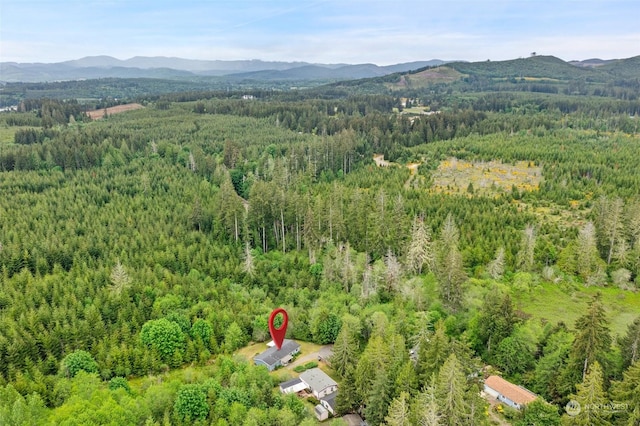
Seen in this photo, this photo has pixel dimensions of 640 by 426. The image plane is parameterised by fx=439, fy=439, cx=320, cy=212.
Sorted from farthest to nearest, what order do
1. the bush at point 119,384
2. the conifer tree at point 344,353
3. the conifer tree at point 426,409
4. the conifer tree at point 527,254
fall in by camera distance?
the conifer tree at point 527,254
the conifer tree at point 344,353
the bush at point 119,384
the conifer tree at point 426,409

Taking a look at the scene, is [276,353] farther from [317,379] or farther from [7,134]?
[7,134]

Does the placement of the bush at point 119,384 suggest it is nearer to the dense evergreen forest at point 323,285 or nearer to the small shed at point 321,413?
the dense evergreen forest at point 323,285

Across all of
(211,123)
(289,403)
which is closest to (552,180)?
(289,403)

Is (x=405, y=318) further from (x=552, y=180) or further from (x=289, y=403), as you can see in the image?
(x=552, y=180)

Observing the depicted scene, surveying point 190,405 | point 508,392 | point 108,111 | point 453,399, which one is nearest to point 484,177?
point 508,392

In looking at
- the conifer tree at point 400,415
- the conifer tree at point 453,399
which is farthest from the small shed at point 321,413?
the conifer tree at point 453,399

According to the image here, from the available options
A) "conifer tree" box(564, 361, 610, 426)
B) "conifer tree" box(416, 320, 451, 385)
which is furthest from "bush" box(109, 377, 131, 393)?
"conifer tree" box(564, 361, 610, 426)
